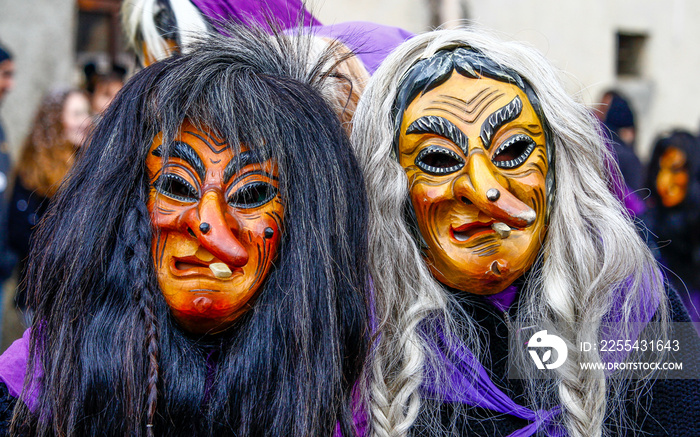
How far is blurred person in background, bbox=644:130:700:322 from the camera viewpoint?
3.44 m

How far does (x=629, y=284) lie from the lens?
1655 mm

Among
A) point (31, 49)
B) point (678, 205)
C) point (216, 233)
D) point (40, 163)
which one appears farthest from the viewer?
point (31, 49)

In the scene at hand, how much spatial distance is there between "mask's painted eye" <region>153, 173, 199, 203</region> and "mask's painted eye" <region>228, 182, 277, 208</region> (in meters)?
0.08

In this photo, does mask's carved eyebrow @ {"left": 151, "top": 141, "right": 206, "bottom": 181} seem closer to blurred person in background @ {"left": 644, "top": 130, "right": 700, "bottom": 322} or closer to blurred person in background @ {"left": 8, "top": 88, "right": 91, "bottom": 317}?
blurred person in background @ {"left": 8, "top": 88, "right": 91, "bottom": 317}

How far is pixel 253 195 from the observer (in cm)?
143

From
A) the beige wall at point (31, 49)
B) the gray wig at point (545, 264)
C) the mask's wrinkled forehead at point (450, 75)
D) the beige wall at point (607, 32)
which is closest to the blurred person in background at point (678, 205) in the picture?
the gray wig at point (545, 264)

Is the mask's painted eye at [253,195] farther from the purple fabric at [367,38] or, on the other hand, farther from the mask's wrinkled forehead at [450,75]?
the purple fabric at [367,38]

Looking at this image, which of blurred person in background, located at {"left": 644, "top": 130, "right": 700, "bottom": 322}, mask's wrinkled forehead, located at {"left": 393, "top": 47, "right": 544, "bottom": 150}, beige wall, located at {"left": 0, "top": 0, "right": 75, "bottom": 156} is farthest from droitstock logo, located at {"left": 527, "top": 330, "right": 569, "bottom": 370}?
beige wall, located at {"left": 0, "top": 0, "right": 75, "bottom": 156}

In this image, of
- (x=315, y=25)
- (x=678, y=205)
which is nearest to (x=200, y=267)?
(x=315, y=25)

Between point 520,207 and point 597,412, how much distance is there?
497 mm

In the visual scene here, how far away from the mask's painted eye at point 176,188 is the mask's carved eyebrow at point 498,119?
2.09ft

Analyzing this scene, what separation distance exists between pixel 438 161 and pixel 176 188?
1.91ft

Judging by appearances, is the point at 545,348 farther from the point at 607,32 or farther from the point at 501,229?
the point at 607,32

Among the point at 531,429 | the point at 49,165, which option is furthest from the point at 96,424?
the point at 49,165
